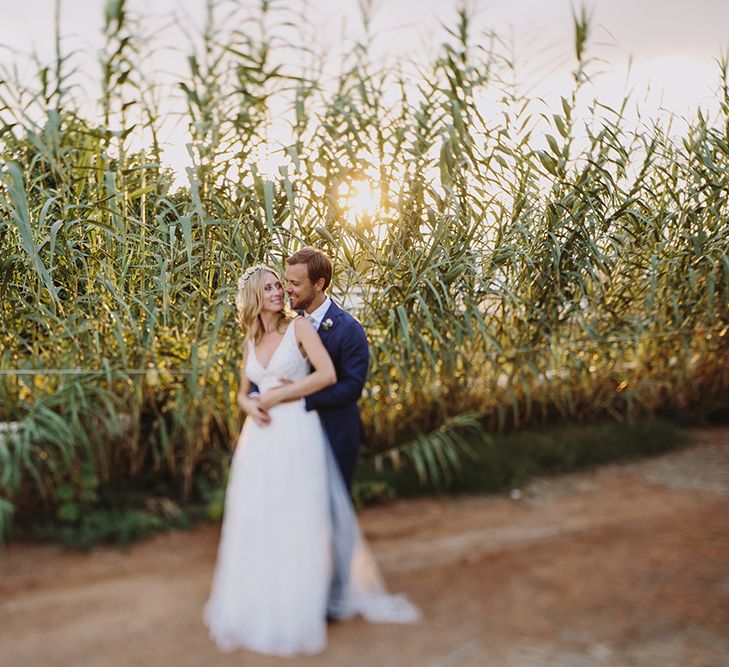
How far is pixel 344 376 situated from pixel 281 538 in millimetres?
578

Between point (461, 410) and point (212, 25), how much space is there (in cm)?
238

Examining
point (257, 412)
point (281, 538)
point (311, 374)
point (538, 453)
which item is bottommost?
point (538, 453)

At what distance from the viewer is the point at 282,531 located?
2541 millimetres

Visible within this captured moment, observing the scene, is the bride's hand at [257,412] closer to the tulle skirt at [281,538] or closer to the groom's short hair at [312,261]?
the tulle skirt at [281,538]

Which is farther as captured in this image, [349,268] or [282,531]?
[349,268]

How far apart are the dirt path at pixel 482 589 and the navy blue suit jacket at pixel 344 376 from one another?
2.01 feet

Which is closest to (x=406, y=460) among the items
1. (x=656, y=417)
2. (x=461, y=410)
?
(x=461, y=410)

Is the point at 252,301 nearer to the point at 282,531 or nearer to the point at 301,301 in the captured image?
the point at 301,301

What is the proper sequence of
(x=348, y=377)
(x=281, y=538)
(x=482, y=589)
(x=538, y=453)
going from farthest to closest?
(x=538, y=453), (x=482, y=589), (x=348, y=377), (x=281, y=538)

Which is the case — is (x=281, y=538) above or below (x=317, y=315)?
below

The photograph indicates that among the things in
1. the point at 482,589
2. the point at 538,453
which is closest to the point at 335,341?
the point at 482,589

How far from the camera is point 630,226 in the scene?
14.6 feet

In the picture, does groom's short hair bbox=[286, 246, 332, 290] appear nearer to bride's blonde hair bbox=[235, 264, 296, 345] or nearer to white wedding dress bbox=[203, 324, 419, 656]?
bride's blonde hair bbox=[235, 264, 296, 345]

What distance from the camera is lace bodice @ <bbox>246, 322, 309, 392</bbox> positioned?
261 cm
